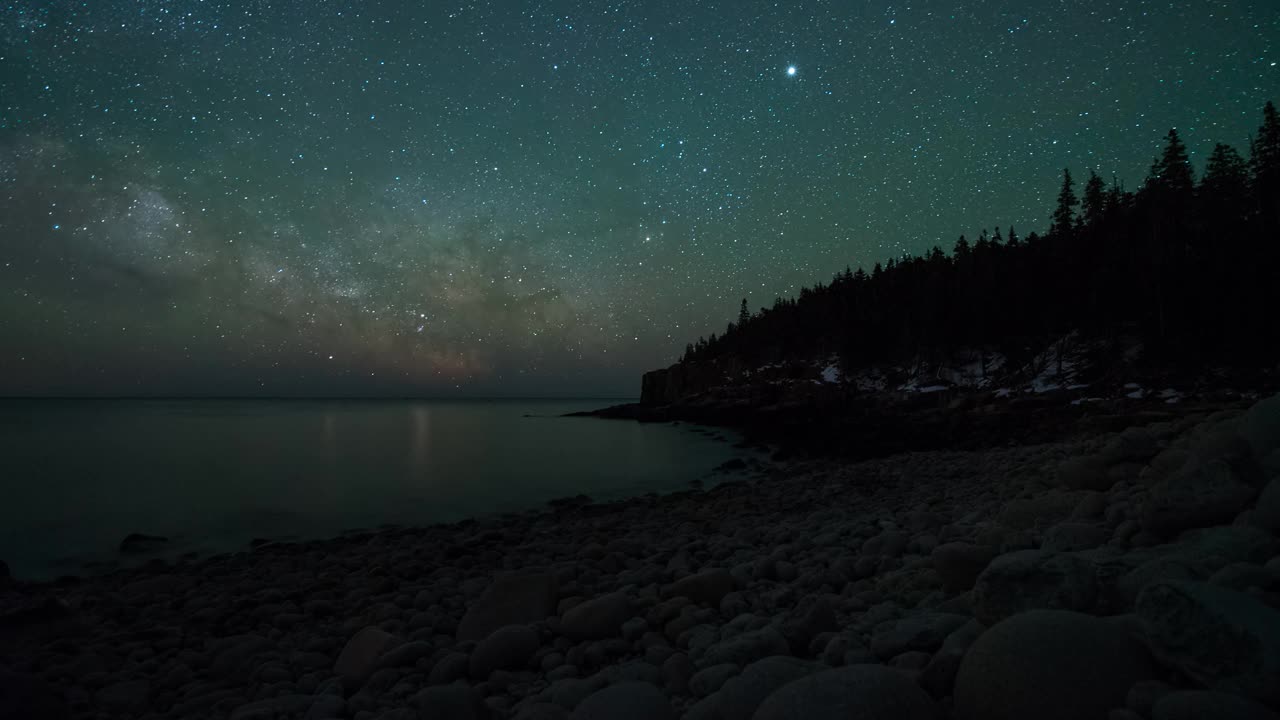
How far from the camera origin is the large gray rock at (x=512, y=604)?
4.98m

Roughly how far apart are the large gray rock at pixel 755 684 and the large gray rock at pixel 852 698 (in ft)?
1.08

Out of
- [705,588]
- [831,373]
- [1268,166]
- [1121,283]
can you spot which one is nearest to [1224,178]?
[1268,166]

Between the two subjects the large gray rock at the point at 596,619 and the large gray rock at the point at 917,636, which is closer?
the large gray rock at the point at 917,636

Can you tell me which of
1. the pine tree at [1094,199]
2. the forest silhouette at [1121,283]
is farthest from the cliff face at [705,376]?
the pine tree at [1094,199]

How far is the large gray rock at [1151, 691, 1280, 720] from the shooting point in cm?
155

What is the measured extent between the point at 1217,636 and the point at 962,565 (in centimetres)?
214

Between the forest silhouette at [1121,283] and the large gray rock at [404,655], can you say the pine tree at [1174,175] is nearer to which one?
the forest silhouette at [1121,283]

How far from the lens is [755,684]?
268 centimetres

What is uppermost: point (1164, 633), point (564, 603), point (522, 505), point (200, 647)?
point (1164, 633)

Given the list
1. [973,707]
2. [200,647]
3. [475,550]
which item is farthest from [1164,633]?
[475,550]

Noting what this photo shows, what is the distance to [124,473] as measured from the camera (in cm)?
2197

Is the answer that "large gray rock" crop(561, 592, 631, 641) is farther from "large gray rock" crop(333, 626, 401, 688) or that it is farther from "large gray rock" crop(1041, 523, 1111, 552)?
"large gray rock" crop(1041, 523, 1111, 552)

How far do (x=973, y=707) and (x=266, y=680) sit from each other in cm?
567

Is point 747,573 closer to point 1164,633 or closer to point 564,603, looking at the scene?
point 564,603
